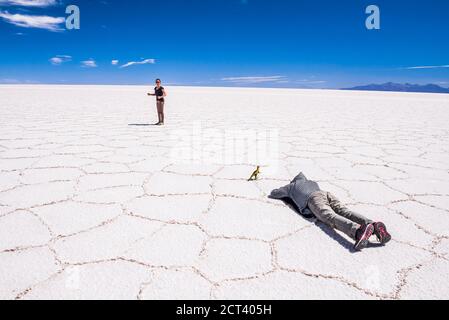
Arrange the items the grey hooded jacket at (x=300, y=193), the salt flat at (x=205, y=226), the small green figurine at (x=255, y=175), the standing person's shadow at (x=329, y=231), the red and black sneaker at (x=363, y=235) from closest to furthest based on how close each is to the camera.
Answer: the salt flat at (x=205, y=226), the red and black sneaker at (x=363, y=235), the standing person's shadow at (x=329, y=231), the grey hooded jacket at (x=300, y=193), the small green figurine at (x=255, y=175)

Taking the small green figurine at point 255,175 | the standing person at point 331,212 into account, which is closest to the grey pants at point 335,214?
the standing person at point 331,212

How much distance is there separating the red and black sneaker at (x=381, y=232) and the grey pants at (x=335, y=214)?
0.04 meters

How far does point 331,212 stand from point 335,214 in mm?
31

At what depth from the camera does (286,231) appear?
68.5 inches

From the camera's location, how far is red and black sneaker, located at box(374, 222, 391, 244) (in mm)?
1500

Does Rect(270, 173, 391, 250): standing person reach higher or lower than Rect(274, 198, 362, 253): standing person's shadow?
higher

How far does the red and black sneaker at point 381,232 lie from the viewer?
4.92 ft

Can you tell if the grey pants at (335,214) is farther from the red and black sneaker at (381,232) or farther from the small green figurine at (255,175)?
the small green figurine at (255,175)

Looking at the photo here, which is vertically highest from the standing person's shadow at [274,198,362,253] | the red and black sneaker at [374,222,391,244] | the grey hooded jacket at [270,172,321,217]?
the grey hooded jacket at [270,172,321,217]

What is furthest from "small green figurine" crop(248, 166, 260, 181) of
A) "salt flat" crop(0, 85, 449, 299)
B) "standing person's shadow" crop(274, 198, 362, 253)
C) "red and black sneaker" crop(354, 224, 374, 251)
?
"red and black sneaker" crop(354, 224, 374, 251)

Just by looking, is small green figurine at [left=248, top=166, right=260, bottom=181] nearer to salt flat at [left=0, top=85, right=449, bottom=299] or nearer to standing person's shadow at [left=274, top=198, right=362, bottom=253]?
salt flat at [left=0, top=85, right=449, bottom=299]

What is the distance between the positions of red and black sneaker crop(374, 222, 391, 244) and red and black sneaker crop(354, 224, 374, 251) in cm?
3

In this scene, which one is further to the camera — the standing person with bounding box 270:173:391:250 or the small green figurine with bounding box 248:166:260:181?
the small green figurine with bounding box 248:166:260:181
